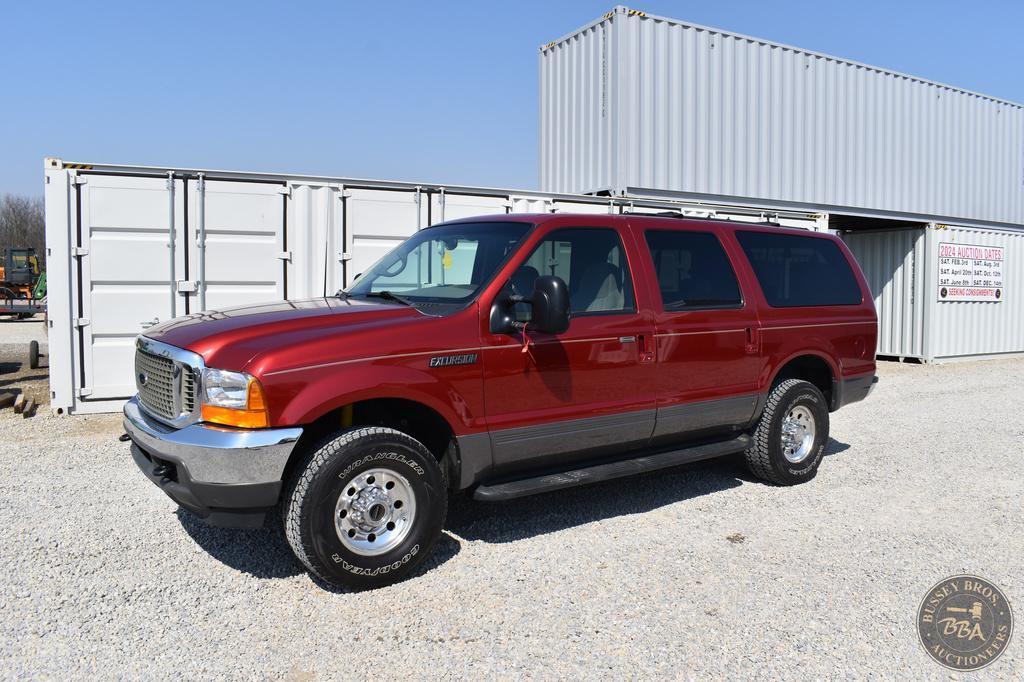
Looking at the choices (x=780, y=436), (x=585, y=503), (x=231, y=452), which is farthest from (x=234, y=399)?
(x=780, y=436)

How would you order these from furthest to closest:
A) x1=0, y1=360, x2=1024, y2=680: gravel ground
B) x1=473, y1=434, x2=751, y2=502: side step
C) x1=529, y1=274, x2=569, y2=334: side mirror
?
x1=473, y1=434, x2=751, y2=502: side step
x1=529, y1=274, x2=569, y2=334: side mirror
x1=0, y1=360, x2=1024, y2=680: gravel ground

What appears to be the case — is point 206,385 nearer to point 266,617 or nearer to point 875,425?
point 266,617

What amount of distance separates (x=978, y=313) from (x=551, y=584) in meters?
15.3

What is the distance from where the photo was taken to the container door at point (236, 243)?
8.52m

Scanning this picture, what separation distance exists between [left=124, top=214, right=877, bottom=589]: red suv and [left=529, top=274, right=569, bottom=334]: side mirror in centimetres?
1

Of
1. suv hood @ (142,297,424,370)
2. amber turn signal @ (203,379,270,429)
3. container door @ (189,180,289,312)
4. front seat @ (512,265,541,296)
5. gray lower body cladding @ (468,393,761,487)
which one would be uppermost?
container door @ (189,180,289,312)

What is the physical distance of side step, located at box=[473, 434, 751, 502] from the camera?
4.40m

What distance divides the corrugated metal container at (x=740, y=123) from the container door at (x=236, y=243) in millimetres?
5164

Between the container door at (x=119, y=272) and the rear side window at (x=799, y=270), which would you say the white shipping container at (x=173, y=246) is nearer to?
the container door at (x=119, y=272)

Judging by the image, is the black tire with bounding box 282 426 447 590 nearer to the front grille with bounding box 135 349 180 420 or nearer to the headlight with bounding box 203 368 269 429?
the headlight with bounding box 203 368 269 429

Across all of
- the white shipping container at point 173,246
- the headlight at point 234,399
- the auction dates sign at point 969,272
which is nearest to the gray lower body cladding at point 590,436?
the headlight at point 234,399

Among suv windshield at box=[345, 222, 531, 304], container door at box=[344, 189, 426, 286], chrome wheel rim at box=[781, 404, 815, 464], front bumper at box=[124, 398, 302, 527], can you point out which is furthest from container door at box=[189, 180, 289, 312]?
chrome wheel rim at box=[781, 404, 815, 464]

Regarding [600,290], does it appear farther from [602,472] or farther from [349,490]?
[349,490]

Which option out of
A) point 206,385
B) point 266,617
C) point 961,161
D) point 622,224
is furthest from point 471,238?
point 961,161
